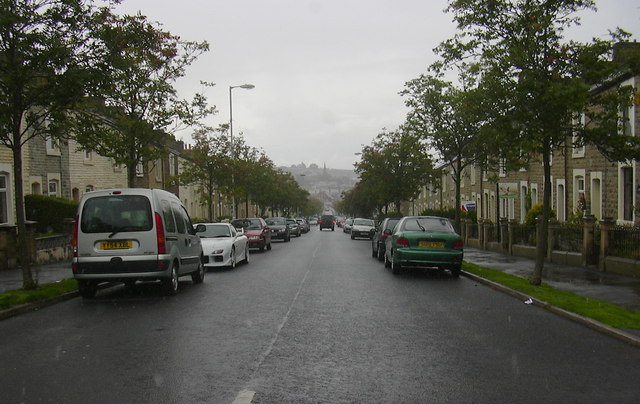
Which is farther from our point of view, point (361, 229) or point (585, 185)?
point (361, 229)

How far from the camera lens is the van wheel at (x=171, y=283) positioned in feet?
39.0

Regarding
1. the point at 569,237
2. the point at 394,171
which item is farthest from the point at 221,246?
the point at 394,171

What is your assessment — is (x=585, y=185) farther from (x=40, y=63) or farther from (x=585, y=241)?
(x=40, y=63)

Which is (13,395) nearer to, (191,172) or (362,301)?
(362,301)

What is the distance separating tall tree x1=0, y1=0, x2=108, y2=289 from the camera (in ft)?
37.5

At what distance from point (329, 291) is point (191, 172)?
2498cm

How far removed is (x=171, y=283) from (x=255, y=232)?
16134 mm

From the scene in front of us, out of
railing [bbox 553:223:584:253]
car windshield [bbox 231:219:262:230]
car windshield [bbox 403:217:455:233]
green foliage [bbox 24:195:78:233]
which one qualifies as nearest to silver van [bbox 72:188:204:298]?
car windshield [bbox 403:217:455:233]

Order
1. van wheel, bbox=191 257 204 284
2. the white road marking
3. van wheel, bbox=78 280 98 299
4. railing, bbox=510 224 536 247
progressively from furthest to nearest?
railing, bbox=510 224 536 247, van wheel, bbox=191 257 204 284, van wheel, bbox=78 280 98 299, the white road marking

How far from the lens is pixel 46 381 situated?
5.71 metres

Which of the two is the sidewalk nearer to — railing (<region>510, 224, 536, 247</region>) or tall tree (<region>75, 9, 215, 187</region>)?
tall tree (<region>75, 9, 215, 187</region>)

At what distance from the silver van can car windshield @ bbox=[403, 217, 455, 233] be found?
686cm

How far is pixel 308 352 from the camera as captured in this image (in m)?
6.93

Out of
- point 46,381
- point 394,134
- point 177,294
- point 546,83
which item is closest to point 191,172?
point 394,134
